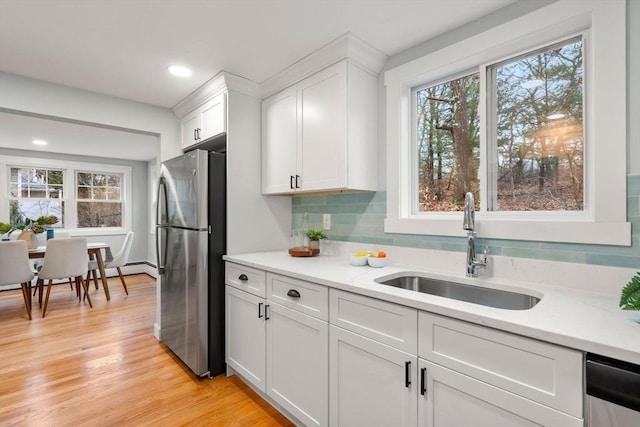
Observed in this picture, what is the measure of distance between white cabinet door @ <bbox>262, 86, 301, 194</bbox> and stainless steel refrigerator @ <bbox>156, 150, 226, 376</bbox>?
1.16 feet

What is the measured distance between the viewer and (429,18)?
1689 mm

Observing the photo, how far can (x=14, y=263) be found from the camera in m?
3.66

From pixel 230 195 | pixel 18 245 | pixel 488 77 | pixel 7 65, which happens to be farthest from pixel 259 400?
pixel 18 245

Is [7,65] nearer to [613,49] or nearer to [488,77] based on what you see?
[488,77]

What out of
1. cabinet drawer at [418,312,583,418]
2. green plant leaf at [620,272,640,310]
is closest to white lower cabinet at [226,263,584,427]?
cabinet drawer at [418,312,583,418]

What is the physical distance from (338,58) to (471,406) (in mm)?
1885

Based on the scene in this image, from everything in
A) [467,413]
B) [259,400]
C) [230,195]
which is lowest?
[259,400]

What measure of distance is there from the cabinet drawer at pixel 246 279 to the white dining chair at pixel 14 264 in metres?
3.06

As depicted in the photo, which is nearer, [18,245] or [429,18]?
[429,18]

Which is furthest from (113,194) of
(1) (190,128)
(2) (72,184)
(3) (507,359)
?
(3) (507,359)

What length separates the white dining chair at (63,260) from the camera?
12.8ft

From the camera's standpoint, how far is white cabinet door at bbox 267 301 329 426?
5.28ft

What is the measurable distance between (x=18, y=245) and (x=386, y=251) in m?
4.22

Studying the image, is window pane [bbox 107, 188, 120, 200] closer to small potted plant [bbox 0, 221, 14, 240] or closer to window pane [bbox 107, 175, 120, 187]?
window pane [bbox 107, 175, 120, 187]
